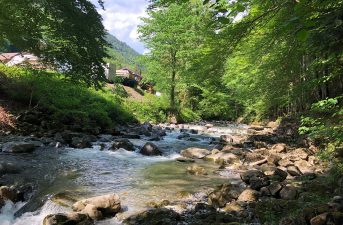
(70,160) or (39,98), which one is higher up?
(39,98)

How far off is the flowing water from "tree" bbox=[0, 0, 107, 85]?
2668 mm

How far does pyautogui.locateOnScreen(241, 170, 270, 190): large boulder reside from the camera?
28.9 ft

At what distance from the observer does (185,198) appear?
8133 mm

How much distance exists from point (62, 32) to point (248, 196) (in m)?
5.58

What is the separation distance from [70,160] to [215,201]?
5.82 metres

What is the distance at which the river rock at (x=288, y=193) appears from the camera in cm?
789

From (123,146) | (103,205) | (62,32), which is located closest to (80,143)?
(123,146)

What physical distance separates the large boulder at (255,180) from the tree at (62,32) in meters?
4.68

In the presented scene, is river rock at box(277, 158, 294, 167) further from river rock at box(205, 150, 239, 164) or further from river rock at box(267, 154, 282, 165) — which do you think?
river rock at box(205, 150, 239, 164)

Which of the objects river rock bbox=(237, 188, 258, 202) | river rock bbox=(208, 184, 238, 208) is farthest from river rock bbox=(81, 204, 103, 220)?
river rock bbox=(237, 188, 258, 202)

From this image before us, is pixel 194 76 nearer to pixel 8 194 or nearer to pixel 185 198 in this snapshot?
pixel 185 198

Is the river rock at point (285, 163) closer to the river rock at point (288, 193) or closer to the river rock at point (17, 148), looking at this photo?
the river rock at point (288, 193)

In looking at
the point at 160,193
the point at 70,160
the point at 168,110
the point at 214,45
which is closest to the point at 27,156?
the point at 70,160

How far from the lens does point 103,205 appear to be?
6.91 meters
